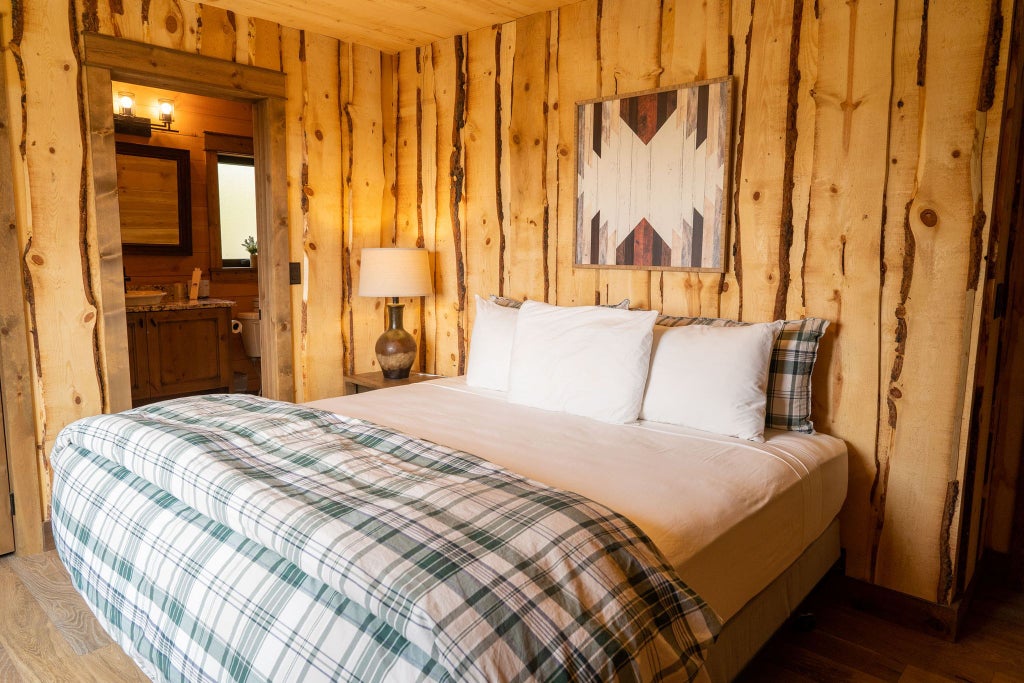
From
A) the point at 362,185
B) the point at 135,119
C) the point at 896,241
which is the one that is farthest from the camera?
the point at 135,119

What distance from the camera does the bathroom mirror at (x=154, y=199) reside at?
199 inches

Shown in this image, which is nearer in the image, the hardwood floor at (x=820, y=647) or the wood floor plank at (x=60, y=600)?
the hardwood floor at (x=820, y=647)

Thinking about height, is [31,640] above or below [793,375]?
below

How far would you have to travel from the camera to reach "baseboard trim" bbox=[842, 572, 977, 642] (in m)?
2.34

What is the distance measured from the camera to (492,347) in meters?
3.14

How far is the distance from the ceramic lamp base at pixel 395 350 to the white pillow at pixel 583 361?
974 mm

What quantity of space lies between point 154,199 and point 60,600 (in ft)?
11.6

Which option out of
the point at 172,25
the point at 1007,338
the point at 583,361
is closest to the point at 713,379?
the point at 583,361

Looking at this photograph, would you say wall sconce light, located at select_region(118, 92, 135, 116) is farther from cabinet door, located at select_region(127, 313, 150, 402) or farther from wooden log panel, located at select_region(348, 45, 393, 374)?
wooden log panel, located at select_region(348, 45, 393, 374)

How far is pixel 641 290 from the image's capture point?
3041 mm

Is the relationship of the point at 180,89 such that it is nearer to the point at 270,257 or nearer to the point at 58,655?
the point at 270,257

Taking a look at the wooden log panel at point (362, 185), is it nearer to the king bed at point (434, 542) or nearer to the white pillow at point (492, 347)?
the white pillow at point (492, 347)

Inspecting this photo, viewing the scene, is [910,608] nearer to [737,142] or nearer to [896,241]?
[896,241]

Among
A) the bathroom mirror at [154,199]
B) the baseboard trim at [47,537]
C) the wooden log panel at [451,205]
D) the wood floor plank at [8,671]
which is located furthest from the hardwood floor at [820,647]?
the bathroom mirror at [154,199]
